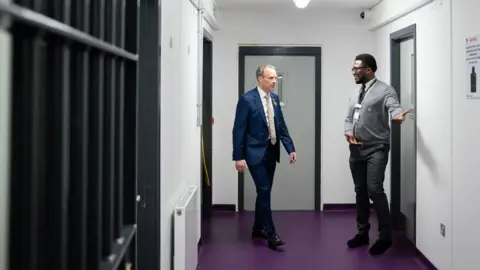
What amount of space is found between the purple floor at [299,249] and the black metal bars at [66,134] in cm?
259

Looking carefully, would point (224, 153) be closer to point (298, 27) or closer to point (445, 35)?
point (298, 27)

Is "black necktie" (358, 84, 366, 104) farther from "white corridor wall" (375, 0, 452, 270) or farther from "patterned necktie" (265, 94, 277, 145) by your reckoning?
"patterned necktie" (265, 94, 277, 145)

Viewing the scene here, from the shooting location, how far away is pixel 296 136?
19.6ft

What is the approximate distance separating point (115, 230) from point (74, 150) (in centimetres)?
51

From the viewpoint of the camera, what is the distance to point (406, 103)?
4.76 meters

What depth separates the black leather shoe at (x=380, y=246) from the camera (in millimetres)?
4125

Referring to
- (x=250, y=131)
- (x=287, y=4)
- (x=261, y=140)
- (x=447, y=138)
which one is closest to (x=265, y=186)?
(x=261, y=140)

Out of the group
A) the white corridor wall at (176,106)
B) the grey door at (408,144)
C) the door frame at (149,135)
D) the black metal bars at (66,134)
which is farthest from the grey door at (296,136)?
the black metal bars at (66,134)

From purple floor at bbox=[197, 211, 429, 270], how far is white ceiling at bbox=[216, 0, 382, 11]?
7.96 ft

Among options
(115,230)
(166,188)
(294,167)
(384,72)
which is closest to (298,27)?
(384,72)

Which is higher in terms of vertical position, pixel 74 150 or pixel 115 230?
pixel 74 150

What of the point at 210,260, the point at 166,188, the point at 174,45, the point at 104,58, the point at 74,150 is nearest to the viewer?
the point at 74,150

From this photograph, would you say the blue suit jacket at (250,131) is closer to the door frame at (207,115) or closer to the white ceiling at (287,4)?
the door frame at (207,115)

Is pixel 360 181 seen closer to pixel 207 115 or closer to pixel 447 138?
pixel 447 138
